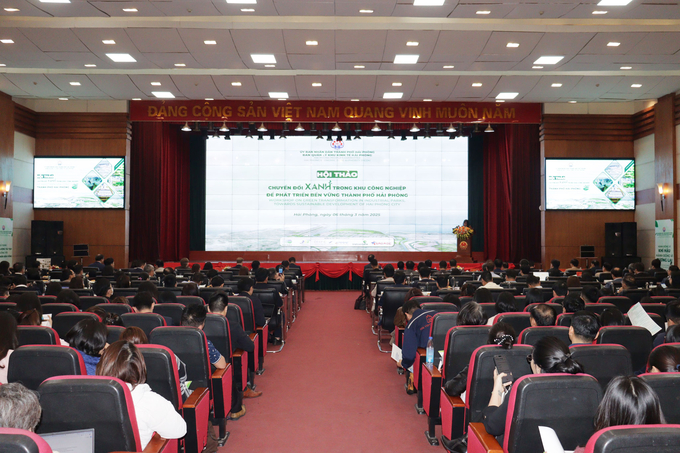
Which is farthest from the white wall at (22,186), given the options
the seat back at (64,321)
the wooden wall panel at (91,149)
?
the seat back at (64,321)

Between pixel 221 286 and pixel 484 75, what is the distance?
275 inches

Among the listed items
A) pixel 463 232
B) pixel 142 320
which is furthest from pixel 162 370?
pixel 463 232

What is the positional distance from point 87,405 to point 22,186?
1289 cm

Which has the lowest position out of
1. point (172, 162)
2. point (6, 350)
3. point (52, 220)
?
point (6, 350)

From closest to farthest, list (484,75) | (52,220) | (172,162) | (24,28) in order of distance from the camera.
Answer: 1. (24,28)
2. (484,75)
3. (52,220)
4. (172,162)

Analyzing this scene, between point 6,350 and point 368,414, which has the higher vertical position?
point 6,350

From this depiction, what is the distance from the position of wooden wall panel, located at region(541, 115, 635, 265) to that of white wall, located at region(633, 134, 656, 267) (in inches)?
11.3

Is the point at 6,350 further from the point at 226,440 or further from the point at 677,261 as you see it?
the point at 677,261

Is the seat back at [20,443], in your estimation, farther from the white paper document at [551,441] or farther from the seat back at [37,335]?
the seat back at [37,335]

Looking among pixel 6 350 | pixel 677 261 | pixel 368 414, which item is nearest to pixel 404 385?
pixel 368 414

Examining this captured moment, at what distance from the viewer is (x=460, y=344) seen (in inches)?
130

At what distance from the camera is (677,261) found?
439 inches

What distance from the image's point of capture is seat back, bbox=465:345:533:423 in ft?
8.60

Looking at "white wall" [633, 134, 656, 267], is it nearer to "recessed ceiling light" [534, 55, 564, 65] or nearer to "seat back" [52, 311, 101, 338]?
"recessed ceiling light" [534, 55, 564, 65]
